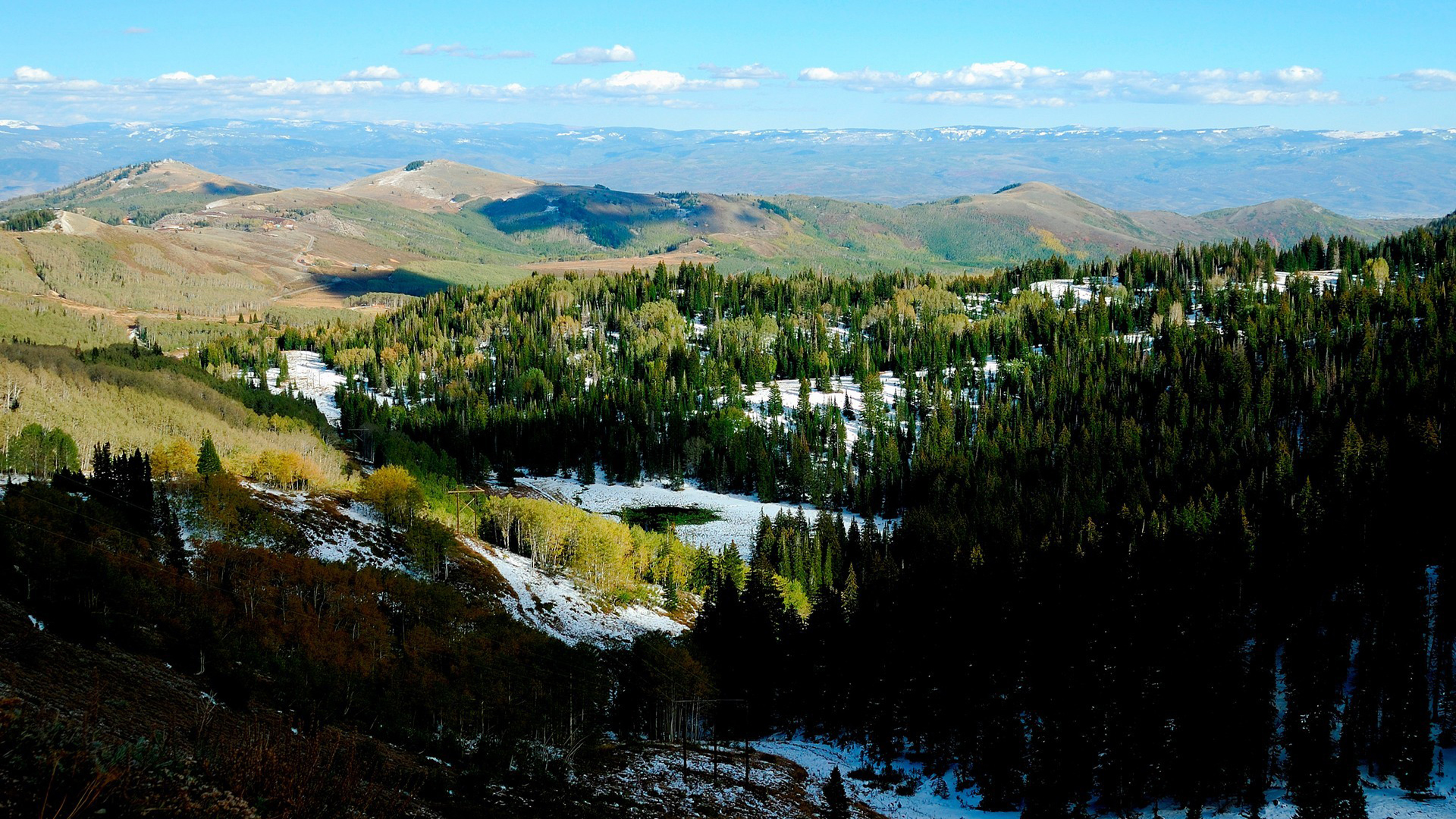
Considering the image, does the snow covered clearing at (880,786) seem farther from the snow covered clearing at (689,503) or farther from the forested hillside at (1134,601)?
the snow covered clearing at (689,503)

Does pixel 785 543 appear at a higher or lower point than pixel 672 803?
lower

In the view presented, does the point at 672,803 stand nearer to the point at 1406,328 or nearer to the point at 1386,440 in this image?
the point at 1386,440

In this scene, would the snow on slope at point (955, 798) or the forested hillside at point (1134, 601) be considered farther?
the forested hillside at point (1134, 601)

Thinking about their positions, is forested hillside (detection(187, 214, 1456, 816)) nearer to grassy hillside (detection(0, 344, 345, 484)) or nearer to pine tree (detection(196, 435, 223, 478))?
grassy hillside (detection(0, 344, 345, 484))

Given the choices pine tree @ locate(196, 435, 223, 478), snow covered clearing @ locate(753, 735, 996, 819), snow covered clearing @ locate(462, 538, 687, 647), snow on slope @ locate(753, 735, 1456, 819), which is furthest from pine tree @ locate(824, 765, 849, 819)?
pine tree @ locate(196, 435, 223, 478)

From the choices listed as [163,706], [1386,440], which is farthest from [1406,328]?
[163,706]

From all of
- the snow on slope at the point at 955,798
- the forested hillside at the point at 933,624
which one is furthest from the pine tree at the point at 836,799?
the forested hillside at the point at 933,624

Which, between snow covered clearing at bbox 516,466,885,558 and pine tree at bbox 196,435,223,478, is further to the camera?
snow covered clearing at bbox 516,466,885,558
